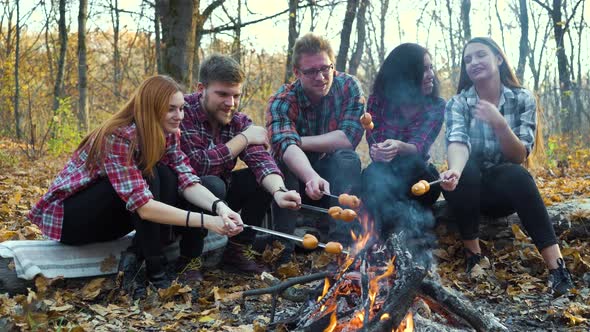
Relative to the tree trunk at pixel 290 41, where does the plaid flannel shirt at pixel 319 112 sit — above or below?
below

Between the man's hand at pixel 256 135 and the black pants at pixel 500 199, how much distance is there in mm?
1347

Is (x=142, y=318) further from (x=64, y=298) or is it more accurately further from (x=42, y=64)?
(x=42, y=64)

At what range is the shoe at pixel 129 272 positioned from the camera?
3299 millimetres

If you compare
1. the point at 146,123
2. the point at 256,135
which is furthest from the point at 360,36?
the point at 146,123

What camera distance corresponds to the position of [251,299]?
334cm

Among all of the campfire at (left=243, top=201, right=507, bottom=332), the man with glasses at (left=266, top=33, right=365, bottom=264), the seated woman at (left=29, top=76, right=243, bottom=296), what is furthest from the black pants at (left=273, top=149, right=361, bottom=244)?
the campfire at (left=243, top=201, right=507, bottom=332)

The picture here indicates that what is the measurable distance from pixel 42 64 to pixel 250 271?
1684cm

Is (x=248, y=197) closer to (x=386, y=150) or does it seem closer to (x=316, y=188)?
(x=316, y=188)

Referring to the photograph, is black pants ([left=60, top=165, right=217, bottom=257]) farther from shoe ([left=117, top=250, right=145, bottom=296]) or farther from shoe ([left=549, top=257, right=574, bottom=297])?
shoe ([left=549, top=257, right=574, bottom=297])

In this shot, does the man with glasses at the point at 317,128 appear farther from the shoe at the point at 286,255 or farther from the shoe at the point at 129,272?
the shoe at the point at 129,272

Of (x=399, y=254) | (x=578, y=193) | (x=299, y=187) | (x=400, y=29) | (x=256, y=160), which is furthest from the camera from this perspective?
(x=400, y=29)

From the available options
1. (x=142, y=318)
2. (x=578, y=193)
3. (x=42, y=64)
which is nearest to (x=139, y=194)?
(x=142, y=318)

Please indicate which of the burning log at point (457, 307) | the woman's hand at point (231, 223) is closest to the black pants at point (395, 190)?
the woman's hand at point (231, 223)

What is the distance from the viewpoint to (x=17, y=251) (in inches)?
126
